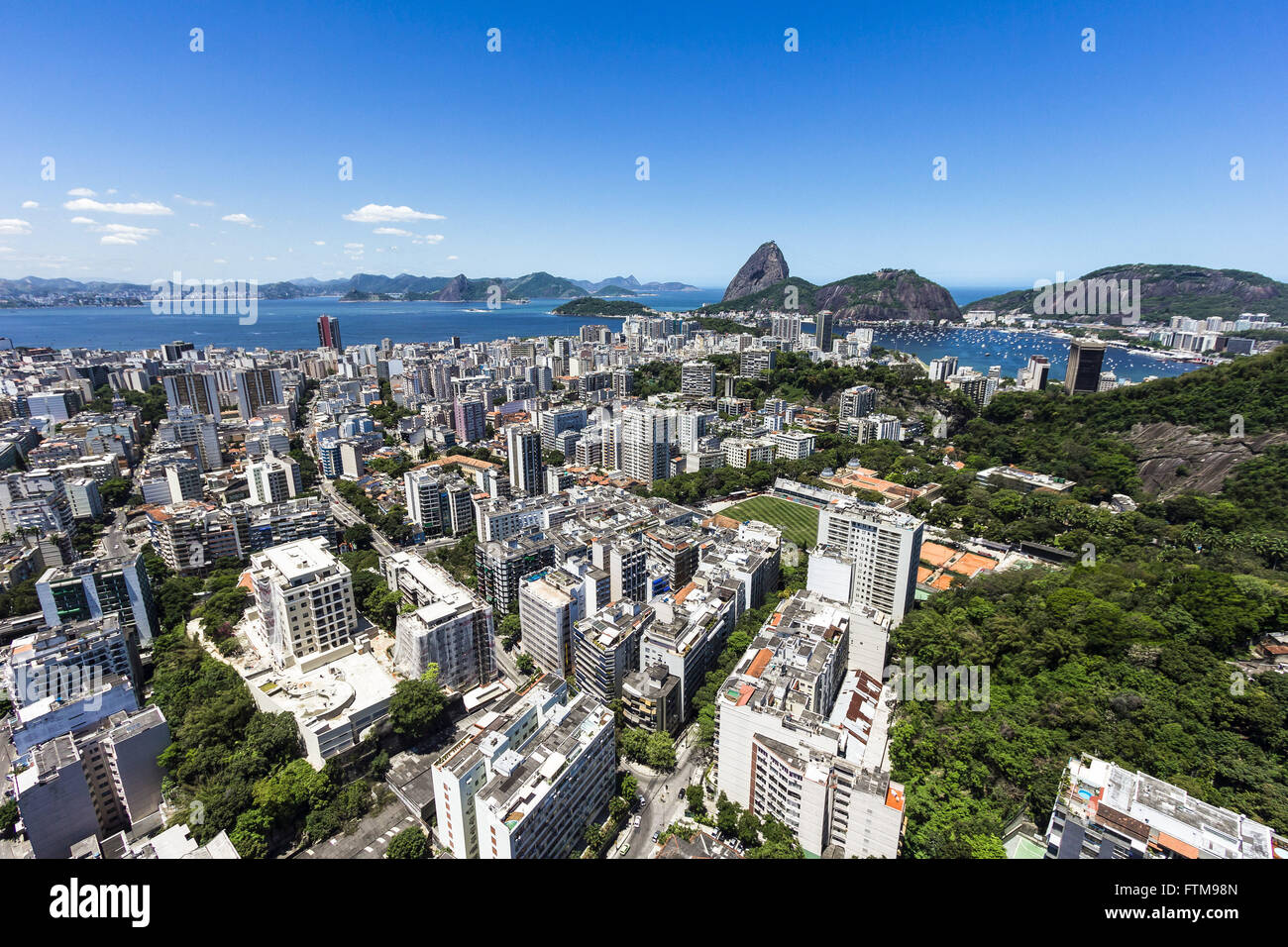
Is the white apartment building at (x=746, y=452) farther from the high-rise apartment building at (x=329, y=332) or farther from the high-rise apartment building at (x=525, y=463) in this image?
the high-rise apartment building at (x=329, y=332)

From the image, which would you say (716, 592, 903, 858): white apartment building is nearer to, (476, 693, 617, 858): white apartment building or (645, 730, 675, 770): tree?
(645, 730, 675, 770): tree

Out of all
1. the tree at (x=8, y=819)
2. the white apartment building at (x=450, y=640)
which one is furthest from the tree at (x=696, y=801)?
the tree at (x=8, y=819)

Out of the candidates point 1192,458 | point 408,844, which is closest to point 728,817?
point 408,844

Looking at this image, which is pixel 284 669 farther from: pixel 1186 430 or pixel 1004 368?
pixel 1004 368

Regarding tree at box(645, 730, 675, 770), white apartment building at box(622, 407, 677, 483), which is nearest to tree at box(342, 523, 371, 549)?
white apartment building at box(622, 407, 677, 483)
